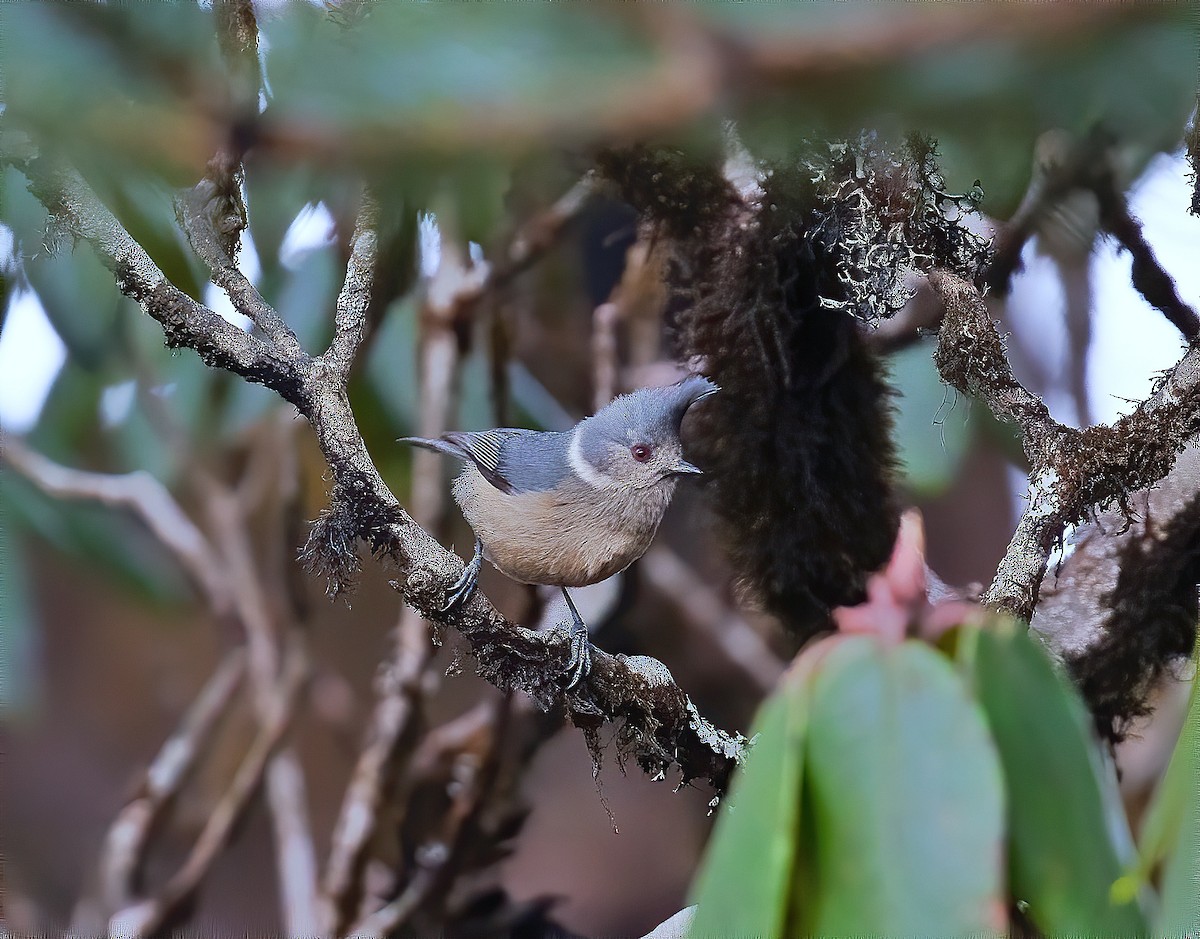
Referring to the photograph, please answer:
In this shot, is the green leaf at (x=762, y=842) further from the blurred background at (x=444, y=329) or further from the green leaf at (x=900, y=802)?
the blurred background at (x=444, y=329)

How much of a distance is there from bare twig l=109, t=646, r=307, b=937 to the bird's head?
15.1 inches

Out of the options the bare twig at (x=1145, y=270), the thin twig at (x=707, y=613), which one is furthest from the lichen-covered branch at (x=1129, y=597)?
the thin twig at (x=707, y=613)

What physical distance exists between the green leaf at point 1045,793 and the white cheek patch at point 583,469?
44cm

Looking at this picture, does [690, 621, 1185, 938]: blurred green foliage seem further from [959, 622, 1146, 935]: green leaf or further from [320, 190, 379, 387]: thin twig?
[320, 190, 379, 387]: thin twig

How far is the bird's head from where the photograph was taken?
3.01 feet

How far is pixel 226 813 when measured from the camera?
0.94 m

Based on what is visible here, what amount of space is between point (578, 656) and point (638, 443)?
0.24 meters

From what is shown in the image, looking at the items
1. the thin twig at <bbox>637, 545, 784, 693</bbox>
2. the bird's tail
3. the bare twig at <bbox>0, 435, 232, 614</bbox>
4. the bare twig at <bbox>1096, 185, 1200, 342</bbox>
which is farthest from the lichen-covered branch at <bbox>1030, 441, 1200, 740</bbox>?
the bare twig at <bbox>0, 435, 232, 614</bbox>

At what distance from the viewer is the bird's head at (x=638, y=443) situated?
92 centimetres

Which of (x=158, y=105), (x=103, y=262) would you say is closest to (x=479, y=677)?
(x=103, y=262)

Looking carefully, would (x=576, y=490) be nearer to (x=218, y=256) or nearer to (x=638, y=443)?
(x=638, y=443)

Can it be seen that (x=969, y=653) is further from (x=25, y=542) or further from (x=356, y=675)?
(x=25, y=542)

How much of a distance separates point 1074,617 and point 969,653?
0.53 meters

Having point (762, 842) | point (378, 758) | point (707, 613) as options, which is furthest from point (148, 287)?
point (762, 842)
